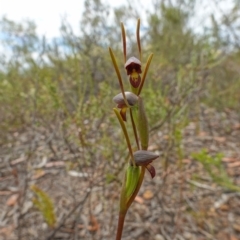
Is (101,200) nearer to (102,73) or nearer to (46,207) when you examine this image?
(46,207)

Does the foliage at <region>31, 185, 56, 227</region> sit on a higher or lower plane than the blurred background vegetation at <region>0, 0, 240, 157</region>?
lower

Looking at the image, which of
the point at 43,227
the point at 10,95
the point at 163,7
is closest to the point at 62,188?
the point at 43,227

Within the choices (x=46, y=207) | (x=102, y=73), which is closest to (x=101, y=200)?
(x=46, y=207)

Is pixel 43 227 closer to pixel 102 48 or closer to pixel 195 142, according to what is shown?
pixel 102 48

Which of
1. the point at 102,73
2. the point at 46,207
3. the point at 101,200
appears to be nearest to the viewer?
the point at 46,207

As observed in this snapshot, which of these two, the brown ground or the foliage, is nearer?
the foliage
